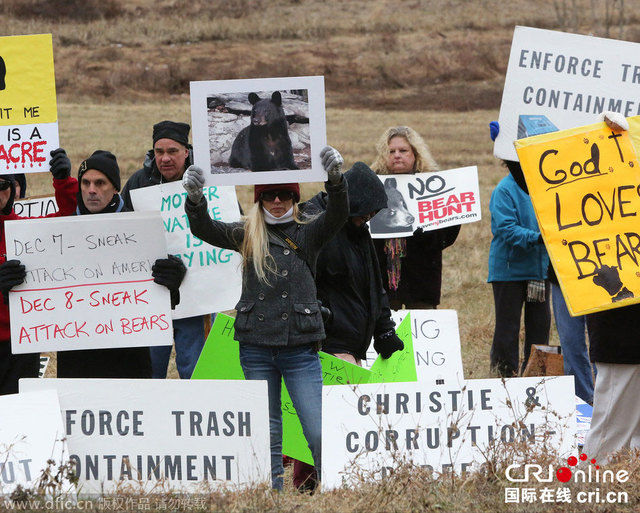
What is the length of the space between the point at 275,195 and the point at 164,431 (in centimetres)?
136

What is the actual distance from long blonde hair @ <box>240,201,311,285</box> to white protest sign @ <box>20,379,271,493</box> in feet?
1.97

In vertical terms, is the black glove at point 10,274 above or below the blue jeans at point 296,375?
above

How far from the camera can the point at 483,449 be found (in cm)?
538

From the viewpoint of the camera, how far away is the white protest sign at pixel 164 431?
5.20 m

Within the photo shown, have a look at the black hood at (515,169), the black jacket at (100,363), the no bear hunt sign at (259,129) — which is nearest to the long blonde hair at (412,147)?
the black hood at (515,169)

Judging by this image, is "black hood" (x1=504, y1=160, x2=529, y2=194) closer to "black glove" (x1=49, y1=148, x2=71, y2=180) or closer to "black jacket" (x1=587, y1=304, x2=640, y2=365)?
"black jacket" (x1=587, y1=304, x2=640, y2=365)

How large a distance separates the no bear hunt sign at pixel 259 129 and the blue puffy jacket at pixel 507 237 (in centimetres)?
331

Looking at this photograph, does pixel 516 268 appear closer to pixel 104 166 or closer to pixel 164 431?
pixel 104 166

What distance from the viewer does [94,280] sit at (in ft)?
19.5

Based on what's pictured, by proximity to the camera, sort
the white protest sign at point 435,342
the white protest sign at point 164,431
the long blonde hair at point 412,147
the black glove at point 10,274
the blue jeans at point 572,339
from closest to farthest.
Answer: the white protest sign at point 164,431, the black glove at point 10,274, the white protest sign at point 435,342, the blue jeans at point 572,339, the long blonde hair at point 412,147

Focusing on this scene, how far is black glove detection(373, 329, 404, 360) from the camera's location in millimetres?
6270

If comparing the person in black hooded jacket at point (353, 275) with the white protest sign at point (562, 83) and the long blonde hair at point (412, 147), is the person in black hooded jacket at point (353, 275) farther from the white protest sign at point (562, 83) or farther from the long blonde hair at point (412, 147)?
the long blonde hair at point (412, 147)

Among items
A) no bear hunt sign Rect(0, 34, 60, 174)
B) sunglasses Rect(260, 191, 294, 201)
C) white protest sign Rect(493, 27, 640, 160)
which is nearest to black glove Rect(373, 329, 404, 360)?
sunglasses Rect(260, 191, 294, 201)

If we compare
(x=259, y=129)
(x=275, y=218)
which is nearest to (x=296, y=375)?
(x=275, y=218)
